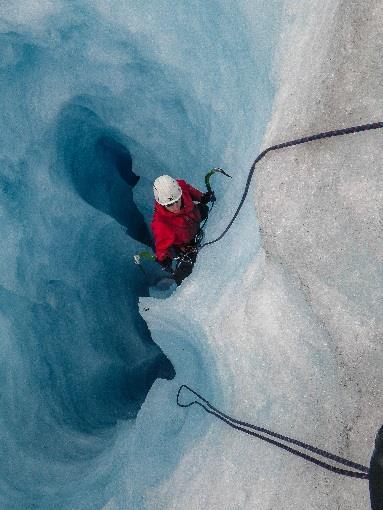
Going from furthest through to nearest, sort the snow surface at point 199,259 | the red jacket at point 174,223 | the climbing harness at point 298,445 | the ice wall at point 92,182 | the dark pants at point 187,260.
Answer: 1. the dark pants at point 187,260
2. the red jacket at point 174,223
3. the ice wall at point 92,182
4. the snow surface at point 199,259
5. the climbing harness at point 298,445

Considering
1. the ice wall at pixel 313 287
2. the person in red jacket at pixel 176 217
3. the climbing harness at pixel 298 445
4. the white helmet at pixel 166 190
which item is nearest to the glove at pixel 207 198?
the person in red jacket at pixel 176 217

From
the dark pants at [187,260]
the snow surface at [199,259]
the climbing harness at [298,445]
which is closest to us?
the climbing harness at [298,445]

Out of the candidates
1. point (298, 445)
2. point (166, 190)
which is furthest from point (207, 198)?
point (298, 445)

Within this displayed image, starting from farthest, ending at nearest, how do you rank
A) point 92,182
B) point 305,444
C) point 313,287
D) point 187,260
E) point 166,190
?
1. point 92,182
2. point 187,260
3. point 166,190
4. point 313,287
5. point 305,444

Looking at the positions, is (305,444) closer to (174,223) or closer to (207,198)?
(174,223)

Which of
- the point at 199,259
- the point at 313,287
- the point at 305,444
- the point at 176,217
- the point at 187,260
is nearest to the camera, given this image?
the point at 305,444

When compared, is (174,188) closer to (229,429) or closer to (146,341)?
(229,429)

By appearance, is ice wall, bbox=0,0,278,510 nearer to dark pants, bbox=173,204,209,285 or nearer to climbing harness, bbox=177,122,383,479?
dark pants, bbox=173,204,209,285

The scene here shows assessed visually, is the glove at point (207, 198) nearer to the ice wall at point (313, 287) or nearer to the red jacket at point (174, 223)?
the red jacket at point (174, 223)
